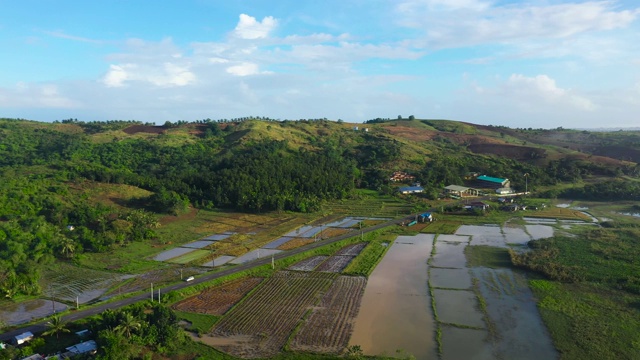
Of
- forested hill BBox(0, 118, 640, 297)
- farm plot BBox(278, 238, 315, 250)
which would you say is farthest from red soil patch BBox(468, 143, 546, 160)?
farm plot BBox(278, 238, 315, 250)

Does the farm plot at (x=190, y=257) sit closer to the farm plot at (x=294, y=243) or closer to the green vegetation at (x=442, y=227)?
the farm plot at (x=294, y=243)

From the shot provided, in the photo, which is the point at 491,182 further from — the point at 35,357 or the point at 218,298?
the point at 35,357

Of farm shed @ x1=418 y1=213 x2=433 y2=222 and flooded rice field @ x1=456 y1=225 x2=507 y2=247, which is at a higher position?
farm shed @ x1=418 y1=213 x2=433 y2=222

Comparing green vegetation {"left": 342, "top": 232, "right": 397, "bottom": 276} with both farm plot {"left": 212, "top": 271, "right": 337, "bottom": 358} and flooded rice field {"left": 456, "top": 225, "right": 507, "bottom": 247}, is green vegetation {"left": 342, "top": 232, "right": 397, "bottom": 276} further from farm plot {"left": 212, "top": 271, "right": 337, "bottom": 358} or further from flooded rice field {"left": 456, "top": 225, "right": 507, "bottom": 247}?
flooded rice field {"left": 456, "top": 225, "right": 507, "bottom": 247}

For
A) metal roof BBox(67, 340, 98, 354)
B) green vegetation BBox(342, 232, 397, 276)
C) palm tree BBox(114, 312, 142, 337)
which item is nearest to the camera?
metal roof BBox(67, 340, 98, 354)

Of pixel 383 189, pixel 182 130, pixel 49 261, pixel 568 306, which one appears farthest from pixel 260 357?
pixel 182 130

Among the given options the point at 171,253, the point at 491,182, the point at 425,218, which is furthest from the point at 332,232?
the point at 491,182

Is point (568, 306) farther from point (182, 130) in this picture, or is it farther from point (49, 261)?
point (182, 130)

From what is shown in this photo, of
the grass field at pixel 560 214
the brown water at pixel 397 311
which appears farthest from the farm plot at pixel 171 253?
the grass field at pixel 560 214

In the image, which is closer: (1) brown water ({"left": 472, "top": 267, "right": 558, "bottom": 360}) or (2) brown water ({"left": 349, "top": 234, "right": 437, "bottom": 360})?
(1) brown water ({"left": 472, "top": 267, "right": 558, "bottom": 360})
